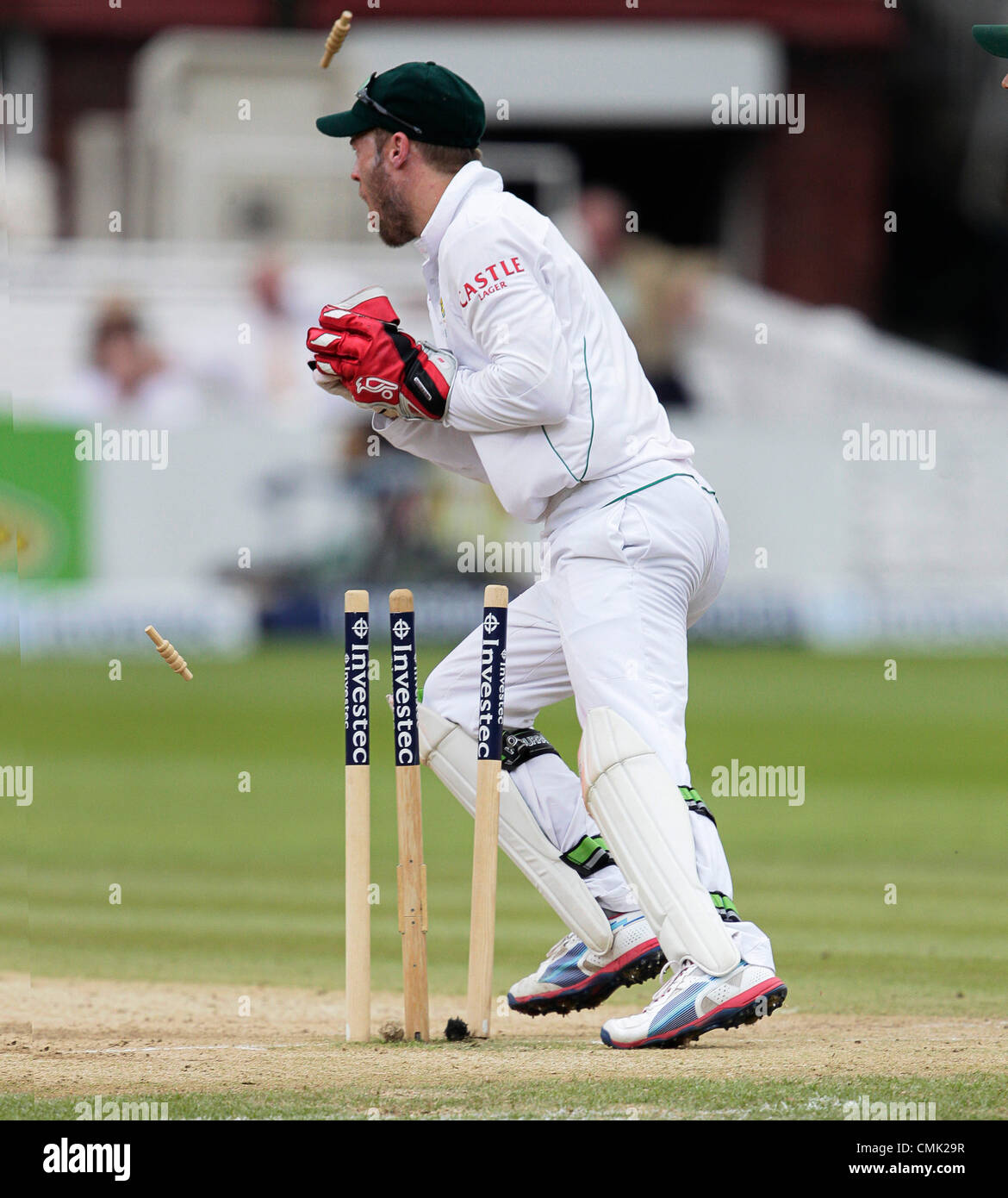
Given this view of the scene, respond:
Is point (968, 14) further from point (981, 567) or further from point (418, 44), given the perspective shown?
point (981, 567)

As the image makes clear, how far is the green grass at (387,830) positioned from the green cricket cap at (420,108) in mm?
1675

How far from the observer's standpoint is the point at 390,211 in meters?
5.08

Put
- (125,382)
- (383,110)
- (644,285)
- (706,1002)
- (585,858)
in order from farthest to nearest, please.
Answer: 1. (644,285)
2. (125,382)
3. (585,858)
4. (383,110)
5. (706,1002)

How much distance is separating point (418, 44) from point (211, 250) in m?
5.49

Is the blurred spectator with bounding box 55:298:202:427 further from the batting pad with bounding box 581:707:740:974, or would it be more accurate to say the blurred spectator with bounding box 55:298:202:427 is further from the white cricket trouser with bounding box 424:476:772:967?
the batting pad with bounding box 581:707:740:974

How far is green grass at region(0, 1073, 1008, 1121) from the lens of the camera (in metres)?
4.21

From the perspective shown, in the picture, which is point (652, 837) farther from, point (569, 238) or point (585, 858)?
point (569, 238)

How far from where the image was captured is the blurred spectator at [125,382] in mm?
16781

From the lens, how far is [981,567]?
1725 centimetres

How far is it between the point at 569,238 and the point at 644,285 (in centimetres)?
110

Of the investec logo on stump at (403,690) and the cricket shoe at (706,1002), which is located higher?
the investec logo on stump at (403,690)

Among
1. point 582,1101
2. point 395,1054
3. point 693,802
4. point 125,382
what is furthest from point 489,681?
point 125,382

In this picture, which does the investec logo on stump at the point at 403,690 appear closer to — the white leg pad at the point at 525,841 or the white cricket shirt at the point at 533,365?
the white leg pad at the point at 525,841

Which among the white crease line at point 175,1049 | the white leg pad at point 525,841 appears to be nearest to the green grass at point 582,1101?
the white crease line at point 175,1049
